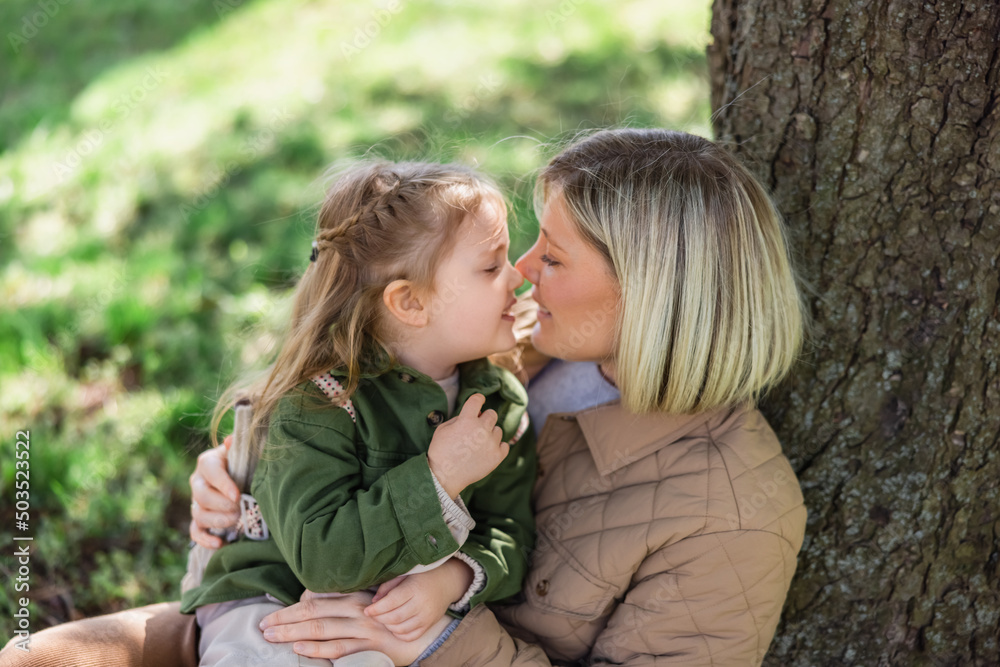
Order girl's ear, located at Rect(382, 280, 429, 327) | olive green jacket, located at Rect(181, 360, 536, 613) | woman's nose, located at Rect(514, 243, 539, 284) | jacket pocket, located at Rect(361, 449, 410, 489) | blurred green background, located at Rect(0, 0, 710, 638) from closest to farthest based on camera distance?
olive green jacket, located at Rect(181, 360, 536, 613), jacket pocket, located at Rect(361, 449, 410, 489), girl's ear, located at Rect(382, 280, 429, 327), woman's nose, located at Rect(514, 243, 539, 284), blurred green background, located at Rect(0, 0, 710, 638)

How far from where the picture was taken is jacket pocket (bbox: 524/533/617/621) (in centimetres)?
192

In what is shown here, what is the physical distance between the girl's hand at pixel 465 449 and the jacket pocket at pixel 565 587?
31 cm

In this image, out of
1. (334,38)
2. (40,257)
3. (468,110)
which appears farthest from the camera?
(334,38)

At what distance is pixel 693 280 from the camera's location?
191 cm

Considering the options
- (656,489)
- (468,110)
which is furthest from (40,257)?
(656,489)

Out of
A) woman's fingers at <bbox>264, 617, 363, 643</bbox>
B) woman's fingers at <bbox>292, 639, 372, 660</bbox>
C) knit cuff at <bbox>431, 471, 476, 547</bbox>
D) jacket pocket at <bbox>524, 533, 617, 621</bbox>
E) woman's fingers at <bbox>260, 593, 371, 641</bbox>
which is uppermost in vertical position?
knit cuff at <bbox>431, 471, 476, 547</bbox>

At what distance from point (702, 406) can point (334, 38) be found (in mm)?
5394

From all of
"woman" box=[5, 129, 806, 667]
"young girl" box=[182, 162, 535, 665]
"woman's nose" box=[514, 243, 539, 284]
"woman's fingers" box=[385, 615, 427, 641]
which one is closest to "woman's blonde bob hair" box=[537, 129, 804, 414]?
"woman" box=[5, 129, 806, 667]

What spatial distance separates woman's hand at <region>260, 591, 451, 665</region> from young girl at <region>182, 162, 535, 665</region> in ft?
0.10

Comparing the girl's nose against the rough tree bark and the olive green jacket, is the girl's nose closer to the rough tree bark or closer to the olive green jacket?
Result: the olive green jacket

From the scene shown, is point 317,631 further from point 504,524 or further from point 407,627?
point 504,524

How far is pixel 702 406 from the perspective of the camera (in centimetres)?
195

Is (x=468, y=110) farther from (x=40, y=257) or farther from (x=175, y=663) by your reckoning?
(x=175, y=663)

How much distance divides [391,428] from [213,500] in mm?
508
